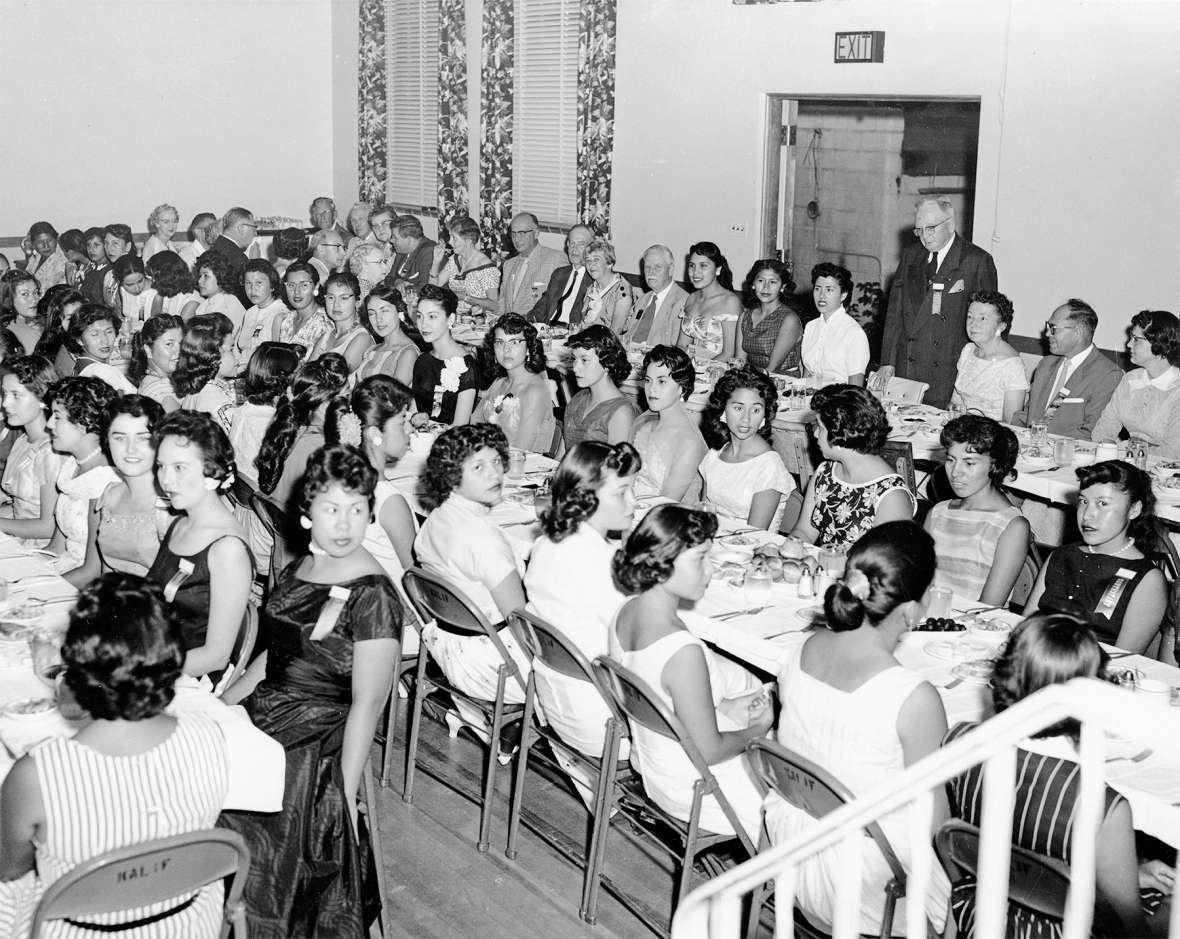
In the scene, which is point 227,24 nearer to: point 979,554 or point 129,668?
point 979,554

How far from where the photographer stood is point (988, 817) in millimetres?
1850

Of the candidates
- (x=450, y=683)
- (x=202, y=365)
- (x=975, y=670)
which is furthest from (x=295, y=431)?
(x=975, y=670)

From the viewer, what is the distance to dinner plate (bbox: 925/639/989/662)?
3.90 meters

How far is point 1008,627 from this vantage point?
13.5 ft

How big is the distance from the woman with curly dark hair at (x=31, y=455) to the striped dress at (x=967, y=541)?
10.6ft

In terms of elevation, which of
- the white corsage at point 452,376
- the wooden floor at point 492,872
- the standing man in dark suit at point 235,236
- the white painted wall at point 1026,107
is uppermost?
the white painted wall at point 1026,107

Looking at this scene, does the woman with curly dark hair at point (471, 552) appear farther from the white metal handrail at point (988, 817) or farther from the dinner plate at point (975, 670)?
the white metal handrail at point (988, 817)

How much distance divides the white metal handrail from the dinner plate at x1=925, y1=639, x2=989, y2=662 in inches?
70.5

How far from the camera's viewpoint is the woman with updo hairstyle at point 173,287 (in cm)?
936

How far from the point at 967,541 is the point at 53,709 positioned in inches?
119

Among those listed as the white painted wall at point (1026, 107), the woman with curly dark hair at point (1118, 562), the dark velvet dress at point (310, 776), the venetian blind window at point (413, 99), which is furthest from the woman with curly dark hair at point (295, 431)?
the venetian blind window at point (413, 99)

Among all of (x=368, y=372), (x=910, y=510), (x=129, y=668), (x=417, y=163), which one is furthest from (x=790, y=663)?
(x=417, y=163)

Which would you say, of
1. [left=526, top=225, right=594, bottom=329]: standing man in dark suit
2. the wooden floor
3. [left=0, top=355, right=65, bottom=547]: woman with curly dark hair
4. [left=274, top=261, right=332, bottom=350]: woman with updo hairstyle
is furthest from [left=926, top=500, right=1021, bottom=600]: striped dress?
[left=526, top=225, right=594, bottom=329]: standing man in dark suit

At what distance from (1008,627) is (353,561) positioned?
1.92 meters
